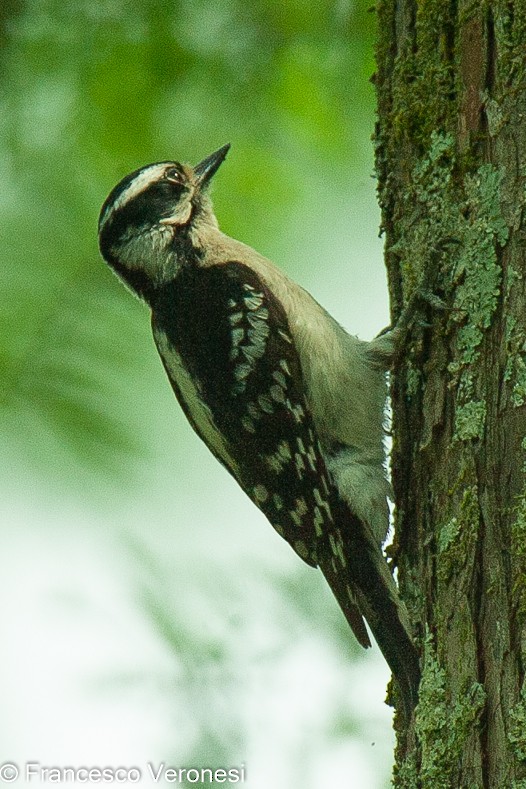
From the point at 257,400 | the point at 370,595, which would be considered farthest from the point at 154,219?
the point at 370,595

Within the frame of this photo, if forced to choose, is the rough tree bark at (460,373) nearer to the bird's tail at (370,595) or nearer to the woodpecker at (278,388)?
the bird's tail at (370,595)

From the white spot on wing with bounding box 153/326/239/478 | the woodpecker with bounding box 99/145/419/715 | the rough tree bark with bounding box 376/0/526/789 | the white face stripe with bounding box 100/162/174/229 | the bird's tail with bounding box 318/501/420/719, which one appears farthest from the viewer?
the white face stripe with bounding box 100/162/174/229

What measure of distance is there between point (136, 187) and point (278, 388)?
101cm

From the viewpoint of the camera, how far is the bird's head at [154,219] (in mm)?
4031

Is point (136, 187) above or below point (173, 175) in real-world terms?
below

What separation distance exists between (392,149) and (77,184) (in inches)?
59.2

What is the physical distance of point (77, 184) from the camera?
13.8 ft

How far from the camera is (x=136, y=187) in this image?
399 cm

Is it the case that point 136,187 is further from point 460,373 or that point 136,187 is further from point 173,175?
point 460,373

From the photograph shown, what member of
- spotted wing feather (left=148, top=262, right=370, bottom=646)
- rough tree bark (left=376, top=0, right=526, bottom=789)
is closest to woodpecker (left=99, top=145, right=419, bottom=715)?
spotted wing feather (left=148, top=262, right=370, bottom=646)

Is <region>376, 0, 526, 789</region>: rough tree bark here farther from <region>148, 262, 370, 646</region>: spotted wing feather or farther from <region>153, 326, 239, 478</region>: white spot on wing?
<region>153, 326, 239, 478</region>: white spot on wing

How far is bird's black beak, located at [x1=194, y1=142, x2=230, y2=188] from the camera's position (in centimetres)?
411

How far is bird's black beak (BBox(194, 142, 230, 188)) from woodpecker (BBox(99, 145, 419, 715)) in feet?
0.06

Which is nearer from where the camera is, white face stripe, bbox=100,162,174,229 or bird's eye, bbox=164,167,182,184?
white face stripe, bbox=100,162,174,229
